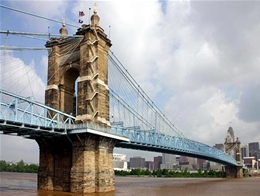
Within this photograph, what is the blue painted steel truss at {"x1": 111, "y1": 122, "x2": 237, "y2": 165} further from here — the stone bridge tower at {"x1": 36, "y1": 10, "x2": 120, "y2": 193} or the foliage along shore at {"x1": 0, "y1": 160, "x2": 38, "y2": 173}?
the foliage along shore at {"x1": 0, "y1": 160, "x2": 38, "y2": 173}

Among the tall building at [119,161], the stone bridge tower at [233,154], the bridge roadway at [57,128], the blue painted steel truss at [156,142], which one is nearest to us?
the bridge roadway at [57,128]

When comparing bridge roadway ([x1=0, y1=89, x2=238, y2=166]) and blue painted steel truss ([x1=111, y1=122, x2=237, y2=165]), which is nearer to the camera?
bridge roadway ([x1=0, y1=89, x2=238, y2=166])

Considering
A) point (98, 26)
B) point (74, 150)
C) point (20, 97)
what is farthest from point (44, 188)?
point (98, 26)

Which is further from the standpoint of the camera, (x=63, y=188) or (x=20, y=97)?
(x=63, y=188)

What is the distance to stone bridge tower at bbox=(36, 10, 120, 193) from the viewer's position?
36500 mm

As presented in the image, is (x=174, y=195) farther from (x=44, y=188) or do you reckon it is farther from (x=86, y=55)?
(x=86, y=55)

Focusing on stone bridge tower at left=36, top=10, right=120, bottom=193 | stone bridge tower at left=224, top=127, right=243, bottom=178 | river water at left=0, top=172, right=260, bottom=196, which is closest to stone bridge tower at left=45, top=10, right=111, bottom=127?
stone bridge tower at left=36, top=10, right=120, bottom=193

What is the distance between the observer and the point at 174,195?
38.8m

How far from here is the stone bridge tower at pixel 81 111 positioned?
36500 mm

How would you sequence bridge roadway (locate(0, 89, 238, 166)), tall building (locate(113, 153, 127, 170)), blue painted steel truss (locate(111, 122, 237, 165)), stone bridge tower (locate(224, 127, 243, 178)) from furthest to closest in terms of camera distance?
tall building (locate(113, 153, 127, 170))
stone bridge tower (locate(224, 127, 243, 178))
blue painted steel truss (locate(111, 122, 237, 165))
bridge roadway (locate(0, 89, 238, 166))

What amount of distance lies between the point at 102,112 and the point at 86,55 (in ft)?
23.7

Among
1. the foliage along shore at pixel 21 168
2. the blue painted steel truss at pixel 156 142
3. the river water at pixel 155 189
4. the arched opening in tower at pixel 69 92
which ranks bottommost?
the foliage along shore at pixel 21 168

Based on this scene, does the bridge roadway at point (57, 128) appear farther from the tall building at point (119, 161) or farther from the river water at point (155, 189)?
the tall building at point (119, 161)

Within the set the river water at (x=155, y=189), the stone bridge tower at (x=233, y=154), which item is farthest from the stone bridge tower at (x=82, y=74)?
the stone bridge tower at (x=233, y=154)
